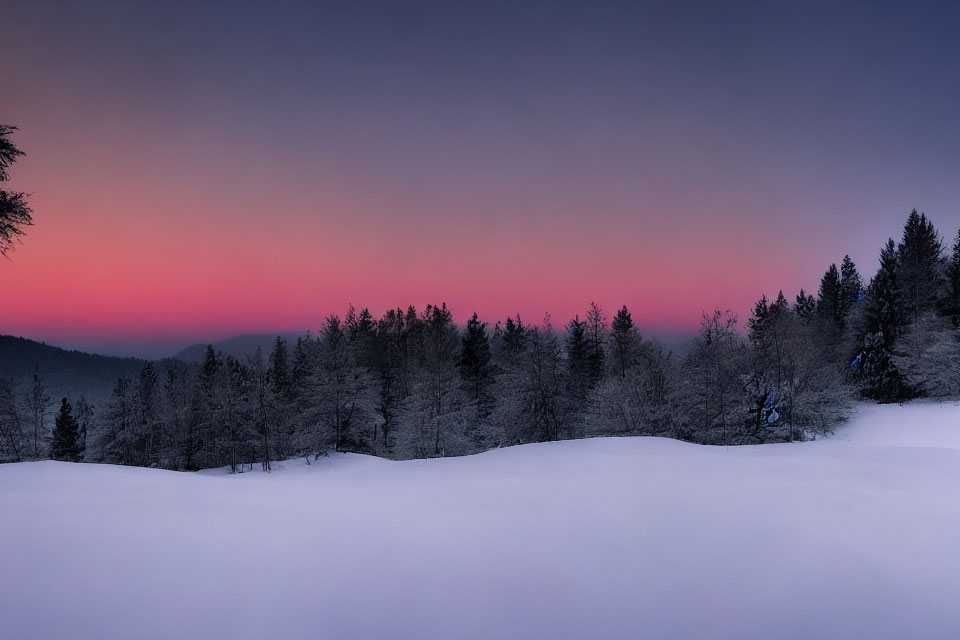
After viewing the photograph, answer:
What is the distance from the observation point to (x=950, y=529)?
13.4ft

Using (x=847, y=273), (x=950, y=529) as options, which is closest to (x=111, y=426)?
(x=950, y=529)

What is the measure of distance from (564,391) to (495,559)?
80.2ft

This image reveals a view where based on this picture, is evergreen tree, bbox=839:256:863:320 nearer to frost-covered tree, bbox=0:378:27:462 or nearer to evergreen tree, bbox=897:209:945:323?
evergreen tree, bbox=897:209:945:323

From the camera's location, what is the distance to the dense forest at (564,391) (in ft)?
87.7

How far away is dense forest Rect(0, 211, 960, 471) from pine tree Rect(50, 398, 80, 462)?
0.22 metres

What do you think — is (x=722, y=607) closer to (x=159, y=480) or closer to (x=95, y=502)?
(x=95, y=502)

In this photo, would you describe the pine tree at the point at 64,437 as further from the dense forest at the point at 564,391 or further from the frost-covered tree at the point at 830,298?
the frost-covered tree at the point at 830,298

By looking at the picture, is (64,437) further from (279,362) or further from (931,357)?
(931,357)

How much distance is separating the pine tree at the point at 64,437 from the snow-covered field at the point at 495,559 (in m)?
58.4

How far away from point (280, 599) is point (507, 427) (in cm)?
2574

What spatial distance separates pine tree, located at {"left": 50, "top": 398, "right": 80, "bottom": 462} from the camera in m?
46.2

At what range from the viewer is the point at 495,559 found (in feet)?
11.6

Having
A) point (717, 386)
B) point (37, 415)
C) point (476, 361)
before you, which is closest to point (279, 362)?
point (37, 415)

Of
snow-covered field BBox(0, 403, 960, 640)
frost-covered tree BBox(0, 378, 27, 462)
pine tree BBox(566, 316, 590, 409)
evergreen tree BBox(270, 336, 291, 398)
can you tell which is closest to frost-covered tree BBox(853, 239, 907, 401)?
pine tree BBox(566, 316, 590, 409)
